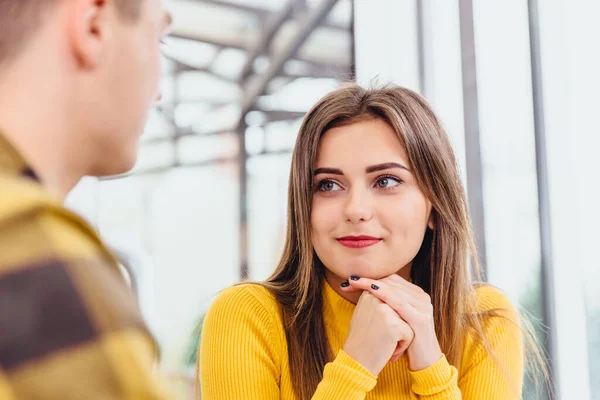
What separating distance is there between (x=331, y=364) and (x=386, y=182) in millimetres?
333

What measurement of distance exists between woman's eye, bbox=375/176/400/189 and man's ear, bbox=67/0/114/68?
2.44 feet

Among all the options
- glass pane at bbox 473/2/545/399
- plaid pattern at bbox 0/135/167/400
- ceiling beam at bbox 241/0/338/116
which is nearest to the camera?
plaid pattern at bbox 0/135/167/400

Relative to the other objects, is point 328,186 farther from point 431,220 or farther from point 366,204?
point 431,220

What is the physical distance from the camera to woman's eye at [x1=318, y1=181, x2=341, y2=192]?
4.07 feet

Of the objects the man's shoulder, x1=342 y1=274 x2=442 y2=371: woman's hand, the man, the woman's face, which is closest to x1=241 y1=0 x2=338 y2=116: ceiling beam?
the woman's face

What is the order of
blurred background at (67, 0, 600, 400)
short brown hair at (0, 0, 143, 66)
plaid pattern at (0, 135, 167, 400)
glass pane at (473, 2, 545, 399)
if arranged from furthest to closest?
blurred background at (67, 0, 600, 400) < glass pane at (473, 2, 545, 399) < short brown hair at (0, 0, 143, 66) < plaid pattern at (0, 135, 167, 400)

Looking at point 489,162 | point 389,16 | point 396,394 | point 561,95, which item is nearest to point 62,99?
point 396,394

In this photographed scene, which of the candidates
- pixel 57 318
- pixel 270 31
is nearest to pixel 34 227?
pixel 57 318

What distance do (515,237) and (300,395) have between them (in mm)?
909

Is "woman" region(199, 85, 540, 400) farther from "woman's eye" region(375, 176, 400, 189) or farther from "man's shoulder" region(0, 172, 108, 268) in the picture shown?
"man's shoulder" region(0, 172, 108, 268)

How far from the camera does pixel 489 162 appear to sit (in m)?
1.97

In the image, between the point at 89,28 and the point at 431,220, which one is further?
the point at 431,220

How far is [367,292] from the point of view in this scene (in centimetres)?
120

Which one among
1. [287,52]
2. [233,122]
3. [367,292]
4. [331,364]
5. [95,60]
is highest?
[287,52]
